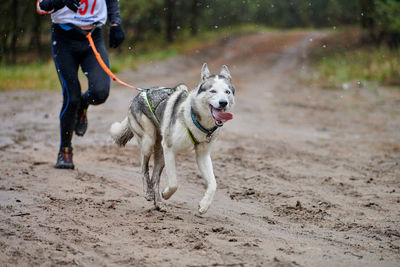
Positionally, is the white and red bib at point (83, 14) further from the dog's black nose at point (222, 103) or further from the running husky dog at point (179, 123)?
the dog's black nose at point (222, 103)

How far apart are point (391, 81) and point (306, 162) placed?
9.68 m

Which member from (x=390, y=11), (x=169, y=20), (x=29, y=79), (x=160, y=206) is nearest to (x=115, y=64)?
(x=29, y=79)

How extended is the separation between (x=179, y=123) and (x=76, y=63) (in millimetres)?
1980

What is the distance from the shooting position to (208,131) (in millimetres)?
4379

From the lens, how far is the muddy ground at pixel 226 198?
11.6 feet

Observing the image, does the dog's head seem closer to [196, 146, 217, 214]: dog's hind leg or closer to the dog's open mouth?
the dog's open mouth

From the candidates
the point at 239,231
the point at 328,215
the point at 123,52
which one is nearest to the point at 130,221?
the point at 239,231

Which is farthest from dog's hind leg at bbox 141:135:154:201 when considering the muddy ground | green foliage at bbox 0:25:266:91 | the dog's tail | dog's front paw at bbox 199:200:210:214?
green foliage at bbox 0:25:266:91

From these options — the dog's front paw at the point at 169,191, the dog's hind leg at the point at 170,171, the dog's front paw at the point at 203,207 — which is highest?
the dog's hind leg at the point at 170,171

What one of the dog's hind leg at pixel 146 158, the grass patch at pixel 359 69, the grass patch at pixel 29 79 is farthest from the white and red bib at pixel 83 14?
the grass patch at pixel 359 69

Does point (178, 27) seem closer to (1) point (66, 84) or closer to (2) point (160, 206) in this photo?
(1) point (66, 84)

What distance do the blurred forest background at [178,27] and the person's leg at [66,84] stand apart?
18.2ft

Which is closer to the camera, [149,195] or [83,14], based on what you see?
[149,195]

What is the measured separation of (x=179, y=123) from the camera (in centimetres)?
442
